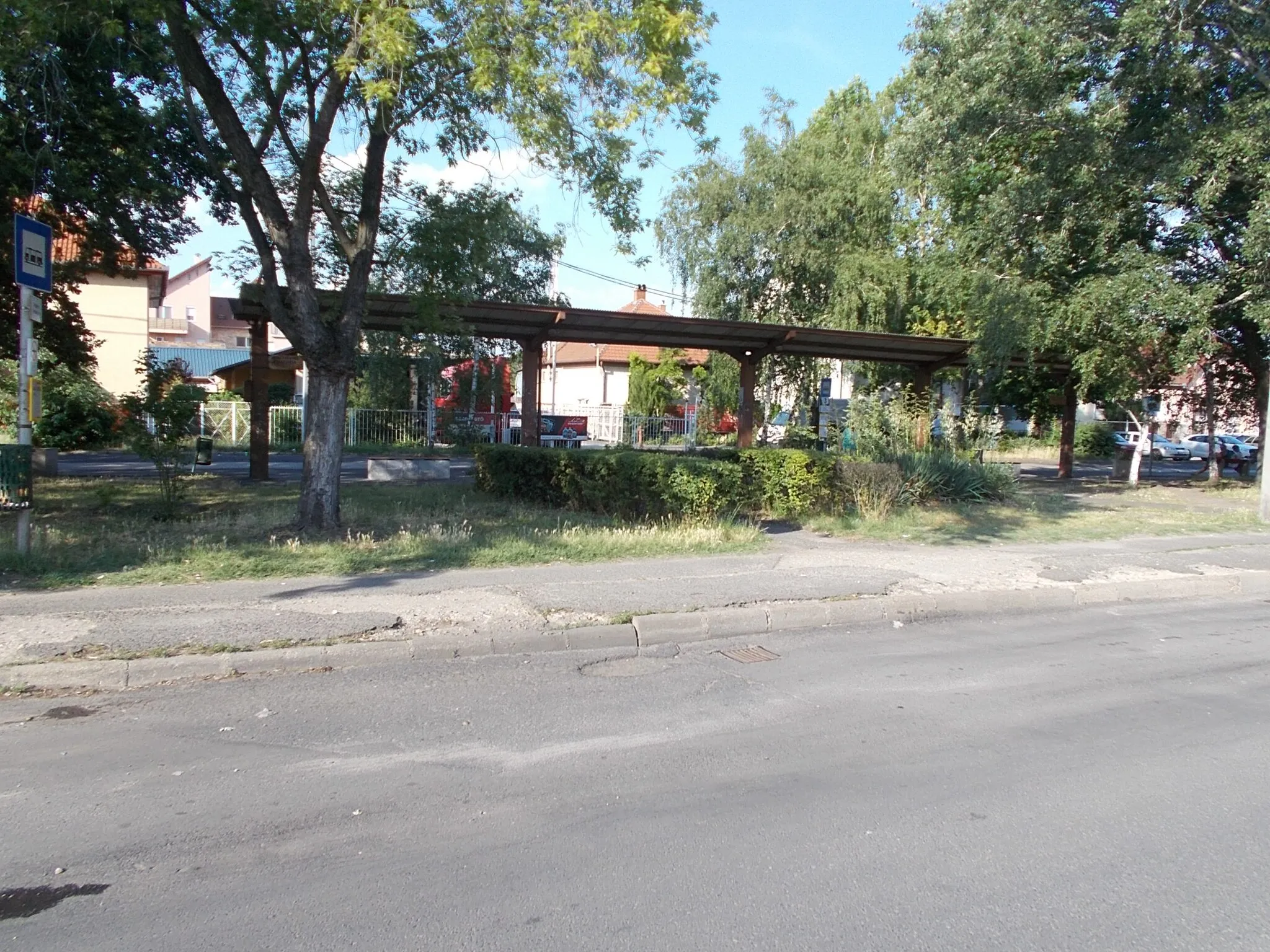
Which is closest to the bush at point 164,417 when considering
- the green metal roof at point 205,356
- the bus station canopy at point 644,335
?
the bus station canopy at point 644,335

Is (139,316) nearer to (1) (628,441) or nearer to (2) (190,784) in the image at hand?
(1) (628,441)

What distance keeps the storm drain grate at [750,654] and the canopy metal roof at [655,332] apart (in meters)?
8.40

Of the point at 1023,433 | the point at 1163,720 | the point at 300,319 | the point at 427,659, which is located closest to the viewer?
the point at 1163,720

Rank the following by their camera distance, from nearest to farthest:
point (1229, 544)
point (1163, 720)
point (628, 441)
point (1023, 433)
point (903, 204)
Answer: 1. point (1163, 720)
2. point (1229, 544)
3. point (903, 204)
4. point (628, 441)
5. point (1023, 433)

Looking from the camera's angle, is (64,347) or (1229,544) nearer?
(1229,544)

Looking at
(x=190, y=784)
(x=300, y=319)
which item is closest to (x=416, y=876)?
(x=190, y=784)

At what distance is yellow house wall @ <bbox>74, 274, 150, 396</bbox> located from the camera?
36188mm

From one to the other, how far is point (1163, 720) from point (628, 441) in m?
30.1

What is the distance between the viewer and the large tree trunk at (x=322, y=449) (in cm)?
1141

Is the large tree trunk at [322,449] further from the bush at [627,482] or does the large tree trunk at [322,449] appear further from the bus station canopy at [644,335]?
the bush at [627,482]

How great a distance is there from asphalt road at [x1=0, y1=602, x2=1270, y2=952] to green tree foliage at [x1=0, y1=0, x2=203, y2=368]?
322 inches

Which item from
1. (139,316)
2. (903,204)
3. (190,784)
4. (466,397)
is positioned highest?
(903,204)

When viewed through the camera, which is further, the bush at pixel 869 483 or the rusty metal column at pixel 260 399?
the rusty metal column at pixel 260 399

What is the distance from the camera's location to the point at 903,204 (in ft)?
93.2
